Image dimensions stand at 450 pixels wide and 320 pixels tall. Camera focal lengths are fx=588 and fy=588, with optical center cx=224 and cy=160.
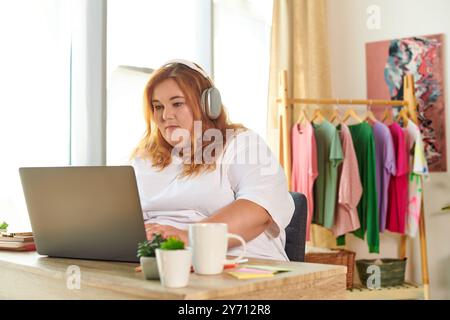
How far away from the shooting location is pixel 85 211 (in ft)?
4.50

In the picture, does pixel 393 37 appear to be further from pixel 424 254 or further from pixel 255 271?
pixel 255 271

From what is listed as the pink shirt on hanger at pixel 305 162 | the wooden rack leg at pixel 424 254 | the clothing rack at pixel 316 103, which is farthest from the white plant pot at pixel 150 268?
the wooden rack leg at pixel 424 254

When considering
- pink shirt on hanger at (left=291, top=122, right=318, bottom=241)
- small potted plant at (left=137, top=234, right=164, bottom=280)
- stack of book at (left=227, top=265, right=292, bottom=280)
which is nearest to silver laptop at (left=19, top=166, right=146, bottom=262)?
small potted plant at (left=137, top=234, right=164, bottom=280)

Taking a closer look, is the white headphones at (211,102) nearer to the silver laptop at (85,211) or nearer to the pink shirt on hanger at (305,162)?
the silver laptop at (85,211)

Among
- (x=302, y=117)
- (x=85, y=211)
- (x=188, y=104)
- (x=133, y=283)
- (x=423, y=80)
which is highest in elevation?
(x=423, y=80)

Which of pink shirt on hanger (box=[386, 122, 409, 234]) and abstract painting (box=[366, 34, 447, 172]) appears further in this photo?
abstract painting (box=[366, 34, 447, 172])

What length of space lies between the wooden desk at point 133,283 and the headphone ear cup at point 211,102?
62 cm

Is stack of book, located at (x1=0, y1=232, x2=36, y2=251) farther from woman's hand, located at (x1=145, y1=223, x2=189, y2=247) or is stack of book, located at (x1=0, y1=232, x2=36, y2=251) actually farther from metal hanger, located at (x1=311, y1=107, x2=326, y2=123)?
metal hanger, located at (x1=311, y1=107, x2=326, y2=123)

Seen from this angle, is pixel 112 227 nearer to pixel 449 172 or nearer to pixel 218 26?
pixel 218 26

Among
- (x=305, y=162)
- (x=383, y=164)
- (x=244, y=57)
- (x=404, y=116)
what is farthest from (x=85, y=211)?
(x=404, y=116)

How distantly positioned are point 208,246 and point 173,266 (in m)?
0.13

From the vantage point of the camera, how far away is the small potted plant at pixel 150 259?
1114 mm

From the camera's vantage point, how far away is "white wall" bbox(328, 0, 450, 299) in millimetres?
3832

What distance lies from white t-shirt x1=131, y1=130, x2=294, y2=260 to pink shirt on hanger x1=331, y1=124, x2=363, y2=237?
1757mm
